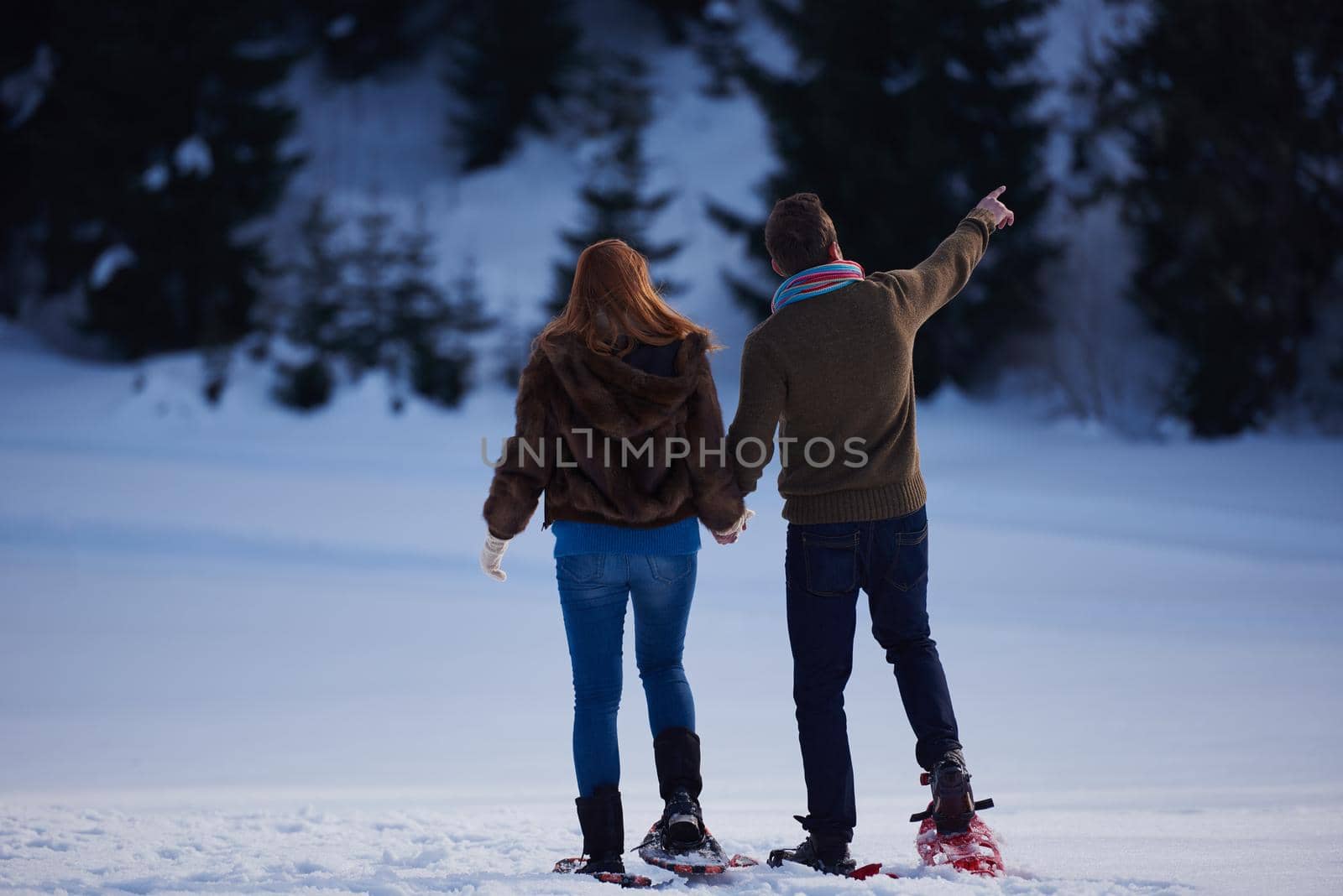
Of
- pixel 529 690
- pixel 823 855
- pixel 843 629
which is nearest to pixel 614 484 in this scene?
pixel 843 629

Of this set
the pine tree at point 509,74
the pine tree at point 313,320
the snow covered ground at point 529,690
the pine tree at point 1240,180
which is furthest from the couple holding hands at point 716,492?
the pine tree at point 509,74

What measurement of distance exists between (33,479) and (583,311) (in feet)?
32.8

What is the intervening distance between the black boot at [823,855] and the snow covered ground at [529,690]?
0.30ft

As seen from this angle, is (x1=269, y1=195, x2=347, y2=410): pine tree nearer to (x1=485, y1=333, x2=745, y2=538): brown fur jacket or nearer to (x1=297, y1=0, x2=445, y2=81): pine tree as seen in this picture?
(x1=297, y1=0, x2=445, y2=81): pine tree

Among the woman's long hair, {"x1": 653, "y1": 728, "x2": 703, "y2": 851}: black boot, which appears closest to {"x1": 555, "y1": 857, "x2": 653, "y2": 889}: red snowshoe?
{"x1": 653, "y1": 728, "x2": 703, "y2": 851}: black boot

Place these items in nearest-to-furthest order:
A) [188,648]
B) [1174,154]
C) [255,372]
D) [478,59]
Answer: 1. [188,648]
2. [1174,154]
3. [255,372]
4. [478,59]

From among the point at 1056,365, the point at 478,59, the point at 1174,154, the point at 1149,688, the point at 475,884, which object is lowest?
the point at 475,884

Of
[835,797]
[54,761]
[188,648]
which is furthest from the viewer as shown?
[188,648]

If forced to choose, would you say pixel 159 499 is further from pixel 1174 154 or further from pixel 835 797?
pixel 1174 154

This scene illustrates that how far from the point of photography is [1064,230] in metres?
17.8

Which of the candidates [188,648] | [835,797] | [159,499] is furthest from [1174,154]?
[835,797]

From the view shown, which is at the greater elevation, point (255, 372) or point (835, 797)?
point (255, 372)

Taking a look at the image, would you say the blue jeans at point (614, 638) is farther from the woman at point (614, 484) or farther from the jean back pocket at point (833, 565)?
the jean back pocket at point (833, 565)

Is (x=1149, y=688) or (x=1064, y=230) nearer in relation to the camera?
(x=1149, y=688)
